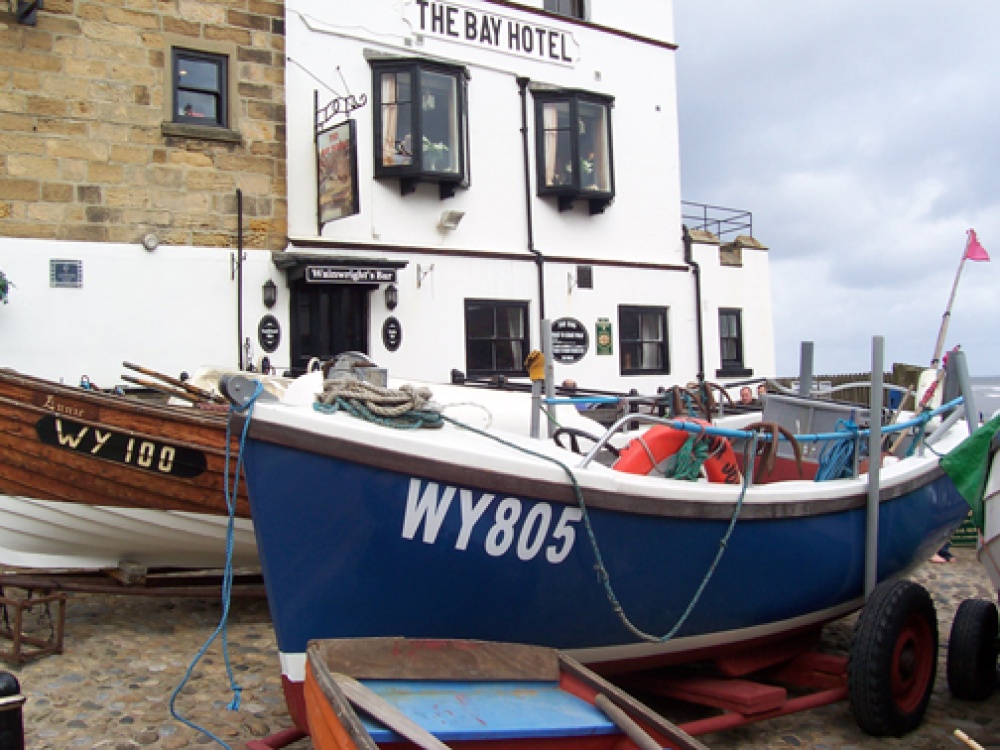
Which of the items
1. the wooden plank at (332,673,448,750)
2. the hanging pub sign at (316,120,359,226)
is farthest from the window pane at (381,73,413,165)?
the wooden plank at (332,673,448,750)

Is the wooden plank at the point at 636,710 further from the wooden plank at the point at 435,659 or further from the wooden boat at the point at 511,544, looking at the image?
the wooden boat at the point at 511,544

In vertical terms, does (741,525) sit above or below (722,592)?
above

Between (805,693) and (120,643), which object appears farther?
(120,643)

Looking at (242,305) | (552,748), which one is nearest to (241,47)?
(242,305)

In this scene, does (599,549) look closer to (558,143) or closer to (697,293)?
(558,143)

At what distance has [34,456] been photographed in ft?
22.0

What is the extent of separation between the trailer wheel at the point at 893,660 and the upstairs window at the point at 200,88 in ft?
33.1

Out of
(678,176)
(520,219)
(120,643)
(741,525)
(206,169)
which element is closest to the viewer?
(741,525)

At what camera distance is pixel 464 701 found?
388 cm

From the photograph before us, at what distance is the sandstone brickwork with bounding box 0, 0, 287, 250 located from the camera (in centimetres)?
1078

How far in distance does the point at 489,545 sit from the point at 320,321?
9.01m

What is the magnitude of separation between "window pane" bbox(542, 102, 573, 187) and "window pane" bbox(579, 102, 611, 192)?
0.89 ft

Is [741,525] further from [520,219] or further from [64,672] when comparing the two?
[520,219]

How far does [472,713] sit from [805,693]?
312cm
